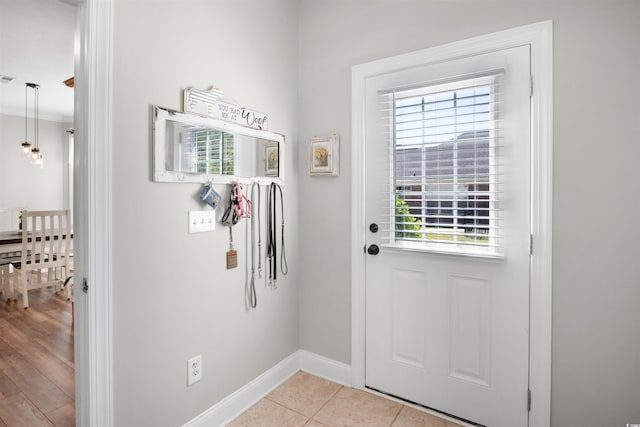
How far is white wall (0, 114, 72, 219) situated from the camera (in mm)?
5652

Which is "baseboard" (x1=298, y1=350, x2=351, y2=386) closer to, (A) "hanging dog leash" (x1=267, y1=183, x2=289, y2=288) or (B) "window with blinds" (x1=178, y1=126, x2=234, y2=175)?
(A) "hanging dog leash" (x1=267, y1=183, x2=289, y2=288)

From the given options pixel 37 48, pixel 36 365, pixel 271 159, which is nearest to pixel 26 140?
pixel 37 48

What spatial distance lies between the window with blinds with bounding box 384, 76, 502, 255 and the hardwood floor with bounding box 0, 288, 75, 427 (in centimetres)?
236

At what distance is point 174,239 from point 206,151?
47 centimetres

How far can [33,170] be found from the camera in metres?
5.97

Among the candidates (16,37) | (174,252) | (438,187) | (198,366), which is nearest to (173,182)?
(174,252)

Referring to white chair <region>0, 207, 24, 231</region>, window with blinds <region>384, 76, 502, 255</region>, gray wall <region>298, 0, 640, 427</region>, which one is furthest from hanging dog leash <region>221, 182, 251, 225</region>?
white chair <region>0, 207, 24, 231</region>

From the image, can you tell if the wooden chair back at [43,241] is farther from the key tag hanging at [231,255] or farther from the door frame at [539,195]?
the door frame at [539,195]

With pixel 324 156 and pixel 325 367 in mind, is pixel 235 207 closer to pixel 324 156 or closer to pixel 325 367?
pixel 324 156

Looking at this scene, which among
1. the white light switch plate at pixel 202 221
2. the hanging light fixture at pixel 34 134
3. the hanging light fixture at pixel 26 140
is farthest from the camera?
the hanging light fixture at pixel 26 140

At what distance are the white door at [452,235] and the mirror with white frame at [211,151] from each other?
2.10 ft

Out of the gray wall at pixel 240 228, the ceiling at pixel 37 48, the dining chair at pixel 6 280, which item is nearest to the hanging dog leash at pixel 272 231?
the gray wall at pixel 240 228

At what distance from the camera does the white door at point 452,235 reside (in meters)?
1.74

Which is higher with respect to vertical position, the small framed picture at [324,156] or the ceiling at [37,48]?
the ceiling at [37,48]
